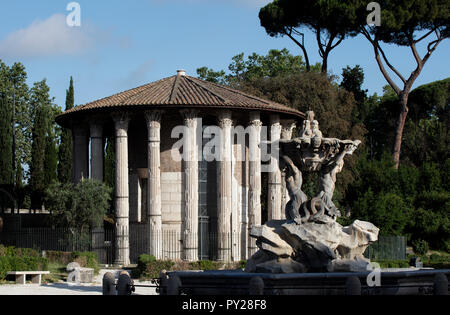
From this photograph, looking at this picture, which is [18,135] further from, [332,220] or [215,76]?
[332,220]

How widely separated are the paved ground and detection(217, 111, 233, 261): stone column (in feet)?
32.4

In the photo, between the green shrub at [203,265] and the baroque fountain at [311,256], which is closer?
the baroque fountain at [311,256]

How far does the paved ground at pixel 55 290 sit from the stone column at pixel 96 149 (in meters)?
11.5

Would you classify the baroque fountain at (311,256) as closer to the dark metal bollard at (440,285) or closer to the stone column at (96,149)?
the dark metal bollard at (440,285)

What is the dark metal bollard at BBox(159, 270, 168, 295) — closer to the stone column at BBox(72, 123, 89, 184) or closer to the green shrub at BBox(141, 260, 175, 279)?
the green shrub at BBox(141, 260, 175, 279)

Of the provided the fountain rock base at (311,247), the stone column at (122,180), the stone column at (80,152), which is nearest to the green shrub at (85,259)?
the stone column at (122,180)

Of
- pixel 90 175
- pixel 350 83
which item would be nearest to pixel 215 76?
pixel 350 83

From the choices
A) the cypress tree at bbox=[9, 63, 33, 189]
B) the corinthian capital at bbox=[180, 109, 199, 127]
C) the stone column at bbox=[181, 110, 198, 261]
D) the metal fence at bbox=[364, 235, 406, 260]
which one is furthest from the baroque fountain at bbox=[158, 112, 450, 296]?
the cypress tree at bbox=[9, 63, 33, 189]

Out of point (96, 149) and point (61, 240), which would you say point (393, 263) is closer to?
point (61, 240)

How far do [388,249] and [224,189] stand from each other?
8228mm

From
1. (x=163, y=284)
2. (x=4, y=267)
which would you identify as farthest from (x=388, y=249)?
(x=163, y=284)

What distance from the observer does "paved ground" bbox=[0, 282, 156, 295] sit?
2176 cm

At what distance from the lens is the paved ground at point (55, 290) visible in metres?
21.8

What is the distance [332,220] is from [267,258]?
1864mm
